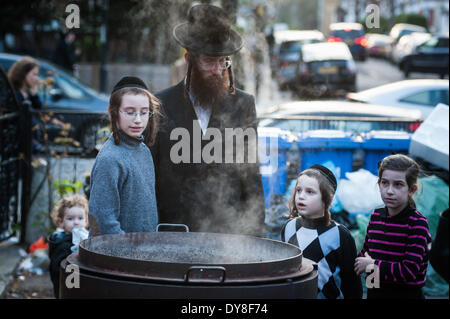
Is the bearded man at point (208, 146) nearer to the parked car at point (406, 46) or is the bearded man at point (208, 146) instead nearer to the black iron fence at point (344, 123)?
the black iron fence at point (344, 123)

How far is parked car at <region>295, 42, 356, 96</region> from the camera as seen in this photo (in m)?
15.4

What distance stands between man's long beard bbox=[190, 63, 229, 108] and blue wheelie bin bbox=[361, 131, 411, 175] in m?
2.91

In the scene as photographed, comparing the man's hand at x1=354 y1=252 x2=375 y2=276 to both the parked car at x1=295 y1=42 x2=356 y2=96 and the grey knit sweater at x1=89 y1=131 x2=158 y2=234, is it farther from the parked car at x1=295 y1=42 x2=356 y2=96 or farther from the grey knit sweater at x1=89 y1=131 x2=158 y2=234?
the parked car at x1=295 y1=42 x2=356 y2=96

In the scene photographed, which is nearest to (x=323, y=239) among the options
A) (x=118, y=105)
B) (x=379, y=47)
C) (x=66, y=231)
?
(x=118, y=105)

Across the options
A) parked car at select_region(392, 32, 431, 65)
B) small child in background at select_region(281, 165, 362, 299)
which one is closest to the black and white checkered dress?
small child in background at select_region(281, 165, 362, 299)

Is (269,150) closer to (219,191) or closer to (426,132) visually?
(426,132)

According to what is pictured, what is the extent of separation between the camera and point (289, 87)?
782 inches

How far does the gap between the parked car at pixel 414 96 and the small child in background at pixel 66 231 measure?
7318 mm

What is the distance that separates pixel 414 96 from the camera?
35.4 feet

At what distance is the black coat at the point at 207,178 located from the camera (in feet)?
11.1

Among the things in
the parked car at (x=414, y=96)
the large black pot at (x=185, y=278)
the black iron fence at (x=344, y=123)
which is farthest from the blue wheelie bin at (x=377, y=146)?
the parked car at (x=414, y=96)
